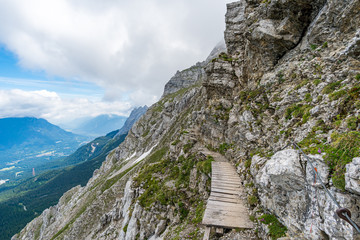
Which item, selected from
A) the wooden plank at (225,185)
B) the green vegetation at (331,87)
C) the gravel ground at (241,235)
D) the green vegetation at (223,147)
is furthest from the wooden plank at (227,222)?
the green vegetation at (223,147)

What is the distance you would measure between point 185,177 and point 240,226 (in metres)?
13.4

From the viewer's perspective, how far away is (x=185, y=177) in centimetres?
2367

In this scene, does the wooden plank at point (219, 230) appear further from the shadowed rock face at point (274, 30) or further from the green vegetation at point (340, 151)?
the shadowed rock face at point (274, 30)

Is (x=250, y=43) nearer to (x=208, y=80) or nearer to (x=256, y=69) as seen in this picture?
(x=256, y=69)

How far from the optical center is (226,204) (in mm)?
12875

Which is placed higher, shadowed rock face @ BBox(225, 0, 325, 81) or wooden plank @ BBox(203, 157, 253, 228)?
shadowed rock face @ BBox(225, 0, 325, 81)

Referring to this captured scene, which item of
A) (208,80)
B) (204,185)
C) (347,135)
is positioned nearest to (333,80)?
(347,135)

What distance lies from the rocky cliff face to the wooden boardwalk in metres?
0.85

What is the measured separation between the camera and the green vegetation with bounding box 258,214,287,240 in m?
8.73

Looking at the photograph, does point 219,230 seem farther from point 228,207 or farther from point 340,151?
point 340,151

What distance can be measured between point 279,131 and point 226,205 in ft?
22.9

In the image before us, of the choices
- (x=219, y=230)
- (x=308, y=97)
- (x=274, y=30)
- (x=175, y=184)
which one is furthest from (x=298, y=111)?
(x=175, y=184)

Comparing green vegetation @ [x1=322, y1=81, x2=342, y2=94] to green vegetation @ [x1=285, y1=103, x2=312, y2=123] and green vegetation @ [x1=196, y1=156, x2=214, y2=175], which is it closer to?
green vegetation @ [x1=285, y1=103, x2=312, y2=123]

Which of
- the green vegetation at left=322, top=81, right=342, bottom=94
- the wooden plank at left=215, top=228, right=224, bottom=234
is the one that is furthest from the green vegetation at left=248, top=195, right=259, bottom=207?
the green vegetation at left=322, top=81, right=342, bottom=94
